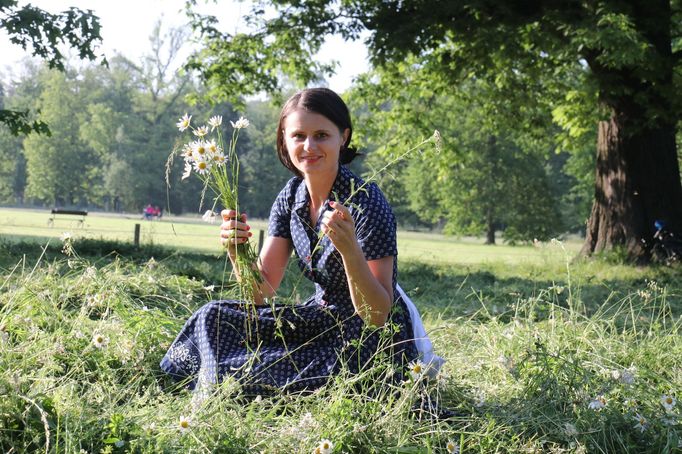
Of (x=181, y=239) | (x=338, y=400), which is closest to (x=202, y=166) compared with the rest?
(x=338, y=400)

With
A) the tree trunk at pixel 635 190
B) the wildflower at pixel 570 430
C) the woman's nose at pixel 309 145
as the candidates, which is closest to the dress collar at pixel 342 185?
the woman's nose at pixel 309 145

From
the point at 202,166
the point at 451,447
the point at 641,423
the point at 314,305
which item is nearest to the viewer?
the point at 451,447

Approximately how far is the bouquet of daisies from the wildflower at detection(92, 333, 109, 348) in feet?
2.29

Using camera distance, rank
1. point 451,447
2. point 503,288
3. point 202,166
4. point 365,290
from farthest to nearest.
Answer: point 503,288, point 365,290, point 202,166, point 451,447

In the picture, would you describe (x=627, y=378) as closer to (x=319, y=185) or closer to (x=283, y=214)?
(x=319, y=185)

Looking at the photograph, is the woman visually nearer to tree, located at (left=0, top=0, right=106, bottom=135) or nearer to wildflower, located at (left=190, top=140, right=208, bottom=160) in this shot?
wildflower, located at (left=190, top=140, right=208, bottom=160)

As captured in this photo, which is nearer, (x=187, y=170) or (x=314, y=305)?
(x=187, y=170)

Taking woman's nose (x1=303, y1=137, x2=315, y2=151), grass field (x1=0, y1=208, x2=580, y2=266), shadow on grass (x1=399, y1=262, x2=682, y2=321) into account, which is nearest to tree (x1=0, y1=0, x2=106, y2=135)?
grass field (x1=0, y1=208, x2=580, y2=266)

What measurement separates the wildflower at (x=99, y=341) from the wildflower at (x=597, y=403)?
2.05 meters

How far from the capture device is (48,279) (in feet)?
17.0

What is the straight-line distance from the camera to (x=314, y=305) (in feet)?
11.4

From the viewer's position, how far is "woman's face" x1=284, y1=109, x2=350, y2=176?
126 inches

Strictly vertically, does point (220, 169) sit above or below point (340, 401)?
above

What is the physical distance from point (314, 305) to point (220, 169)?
0.81 metres
